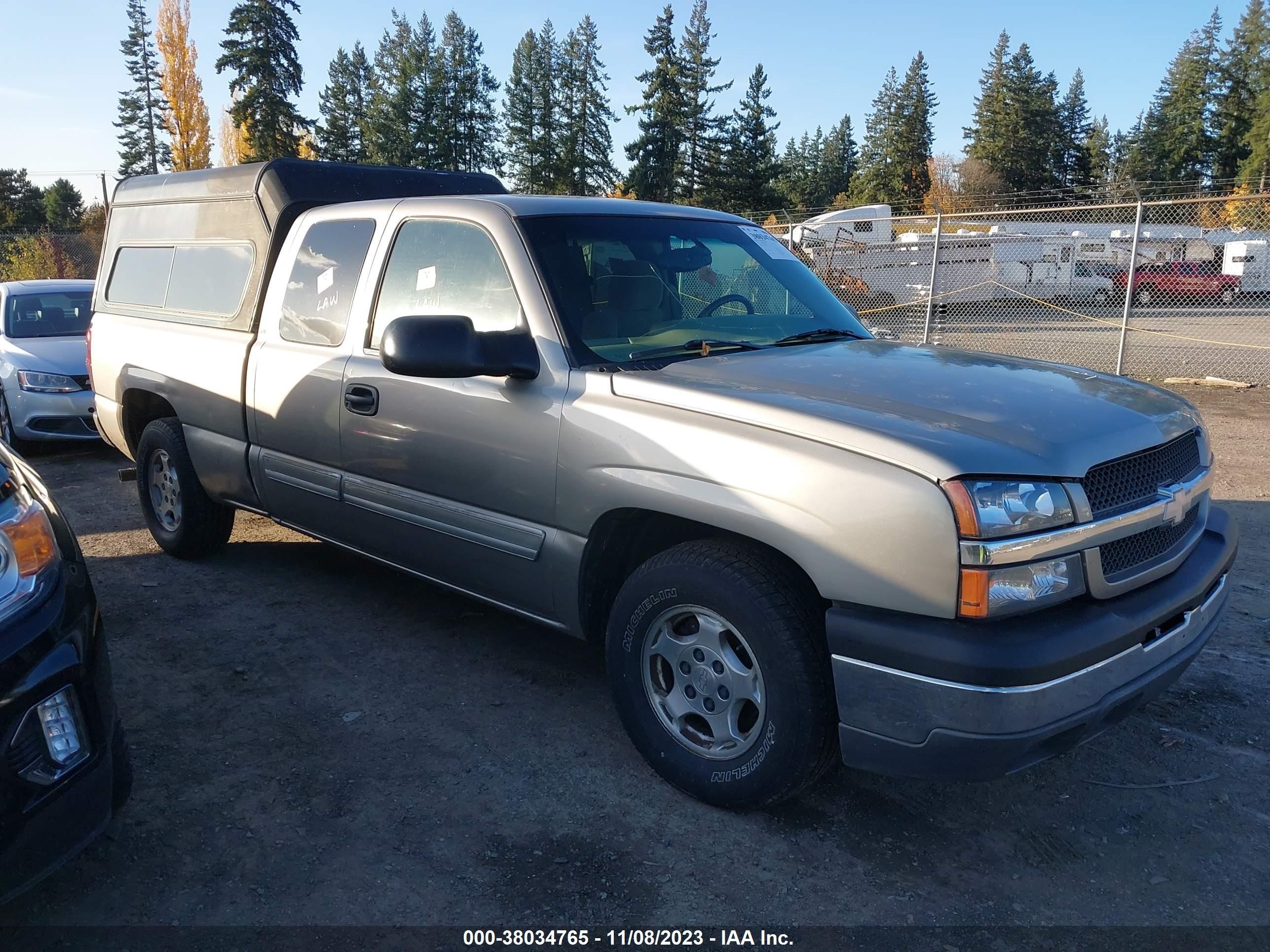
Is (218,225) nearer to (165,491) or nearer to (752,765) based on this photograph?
(165,491)

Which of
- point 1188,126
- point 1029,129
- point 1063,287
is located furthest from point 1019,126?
point 1063,287

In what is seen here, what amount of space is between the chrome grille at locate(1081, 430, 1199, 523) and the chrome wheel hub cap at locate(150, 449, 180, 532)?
15.2ft

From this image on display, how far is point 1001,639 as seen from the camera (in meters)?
2.44

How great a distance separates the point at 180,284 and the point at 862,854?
14.9 feet

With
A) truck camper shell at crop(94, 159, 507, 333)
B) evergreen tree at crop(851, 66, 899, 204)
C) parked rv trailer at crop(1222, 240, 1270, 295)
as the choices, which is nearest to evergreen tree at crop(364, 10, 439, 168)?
evergreen tree at crop(851, 66, 899, 204)

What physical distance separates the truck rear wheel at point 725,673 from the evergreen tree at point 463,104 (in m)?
65.9

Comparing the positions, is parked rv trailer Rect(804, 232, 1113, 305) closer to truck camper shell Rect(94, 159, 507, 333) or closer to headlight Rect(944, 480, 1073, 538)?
truck camper shell Rect(94, 159, 507, 333)

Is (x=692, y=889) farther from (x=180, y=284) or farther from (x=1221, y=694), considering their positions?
(x=180, y=284)

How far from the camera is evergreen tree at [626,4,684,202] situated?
59.3m

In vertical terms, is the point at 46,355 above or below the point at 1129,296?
below

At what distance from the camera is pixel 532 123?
6525cm

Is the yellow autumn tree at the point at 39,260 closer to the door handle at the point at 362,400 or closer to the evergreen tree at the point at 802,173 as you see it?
the door handle at the point at 362,400

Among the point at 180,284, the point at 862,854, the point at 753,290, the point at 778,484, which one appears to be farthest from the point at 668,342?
the point at 180,284

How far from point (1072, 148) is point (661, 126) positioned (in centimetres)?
4383
